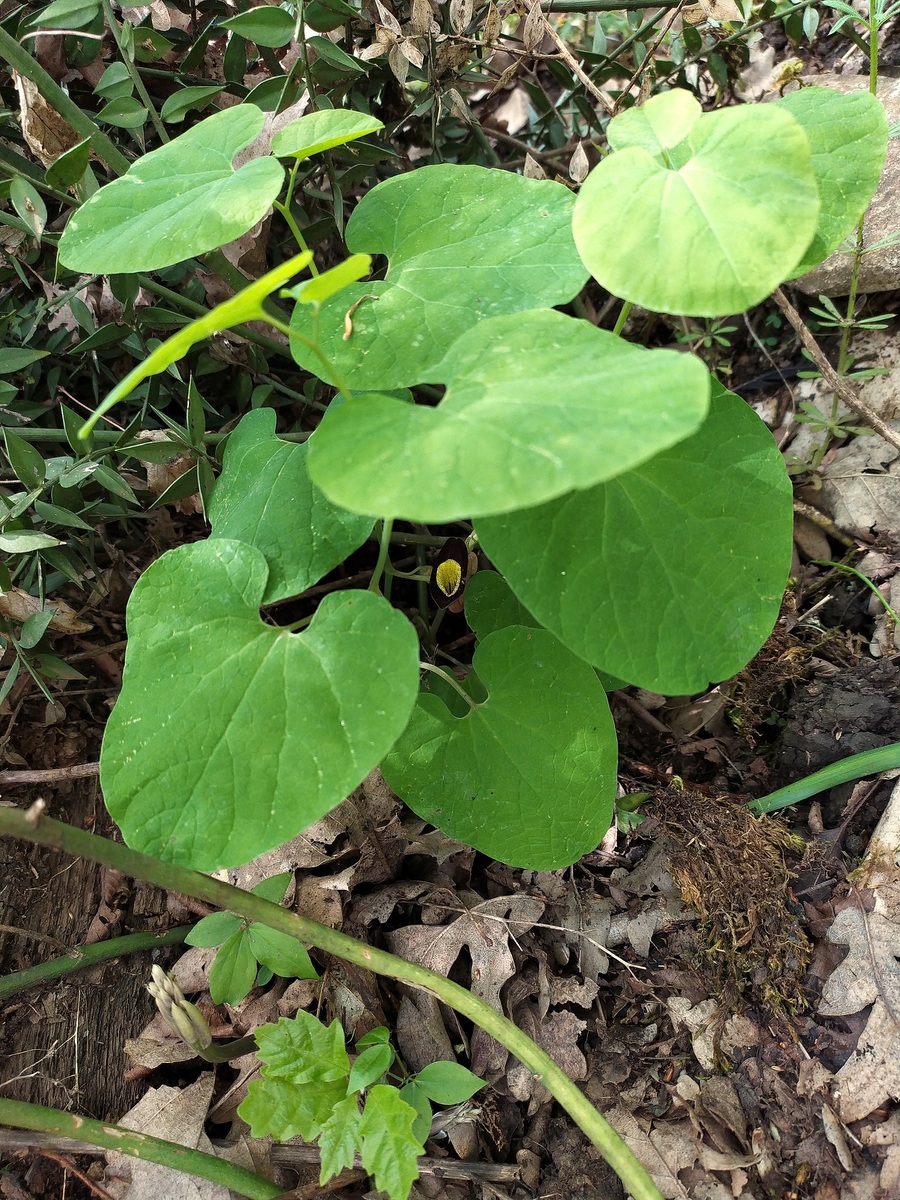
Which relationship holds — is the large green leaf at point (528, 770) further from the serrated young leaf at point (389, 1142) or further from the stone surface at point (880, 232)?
the stone surface at point (880, 232)

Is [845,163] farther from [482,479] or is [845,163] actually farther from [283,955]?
[283,955]

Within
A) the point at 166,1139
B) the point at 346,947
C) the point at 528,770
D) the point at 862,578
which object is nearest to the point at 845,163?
the point at 862,578

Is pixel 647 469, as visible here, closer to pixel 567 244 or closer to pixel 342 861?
pixel 567 244

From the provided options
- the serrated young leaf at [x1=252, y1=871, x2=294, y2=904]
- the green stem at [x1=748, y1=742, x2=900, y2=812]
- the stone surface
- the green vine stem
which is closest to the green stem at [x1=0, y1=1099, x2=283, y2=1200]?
the green vine stem

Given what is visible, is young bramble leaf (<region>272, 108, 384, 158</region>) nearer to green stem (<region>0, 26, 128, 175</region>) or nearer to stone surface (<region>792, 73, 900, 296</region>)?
green stem (<region>0, 26, 128, 175</region>)

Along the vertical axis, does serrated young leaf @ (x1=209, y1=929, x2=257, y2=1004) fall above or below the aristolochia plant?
below
